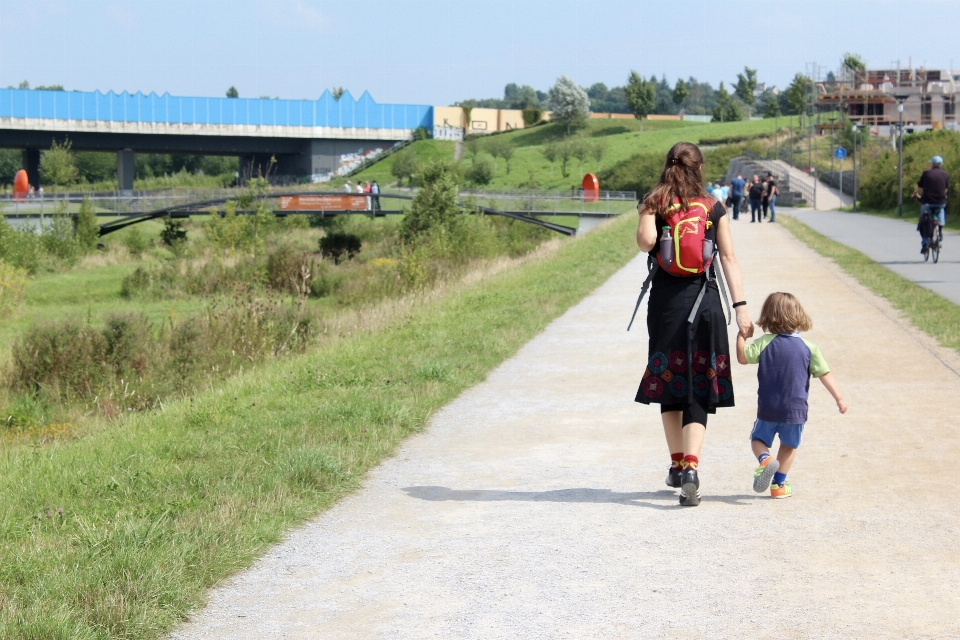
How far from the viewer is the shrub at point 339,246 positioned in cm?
4812

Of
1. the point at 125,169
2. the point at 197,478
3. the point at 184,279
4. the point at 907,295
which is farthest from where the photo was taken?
the point at 125,169

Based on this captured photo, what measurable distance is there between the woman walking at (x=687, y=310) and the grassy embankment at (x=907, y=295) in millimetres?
5437

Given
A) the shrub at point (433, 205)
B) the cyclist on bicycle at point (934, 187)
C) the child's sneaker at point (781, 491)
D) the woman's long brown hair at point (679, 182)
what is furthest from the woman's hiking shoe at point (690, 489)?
the shrub at point (433, 205)

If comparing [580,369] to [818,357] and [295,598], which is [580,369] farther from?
[295,598]

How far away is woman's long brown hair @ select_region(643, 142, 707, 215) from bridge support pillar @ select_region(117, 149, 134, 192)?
90.7m

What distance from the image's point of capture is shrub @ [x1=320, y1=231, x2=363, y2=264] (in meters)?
48.1

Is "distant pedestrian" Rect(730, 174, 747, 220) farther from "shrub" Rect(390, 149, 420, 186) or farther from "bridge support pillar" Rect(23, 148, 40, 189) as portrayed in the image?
"bridge support pillar" Rect(23, 148, 40, 189)

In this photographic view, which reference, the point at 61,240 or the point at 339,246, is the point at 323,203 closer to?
the point at 339,246

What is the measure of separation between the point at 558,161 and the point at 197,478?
101m

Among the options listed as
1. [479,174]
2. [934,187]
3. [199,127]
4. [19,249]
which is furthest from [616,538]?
[199,127]

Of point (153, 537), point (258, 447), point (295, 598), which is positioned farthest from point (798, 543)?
point (258, 447)

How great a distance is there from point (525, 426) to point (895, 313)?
23.6ft

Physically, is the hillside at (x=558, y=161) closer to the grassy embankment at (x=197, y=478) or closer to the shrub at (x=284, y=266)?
the shrub at (x=284, y=266)

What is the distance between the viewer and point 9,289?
3102cm
